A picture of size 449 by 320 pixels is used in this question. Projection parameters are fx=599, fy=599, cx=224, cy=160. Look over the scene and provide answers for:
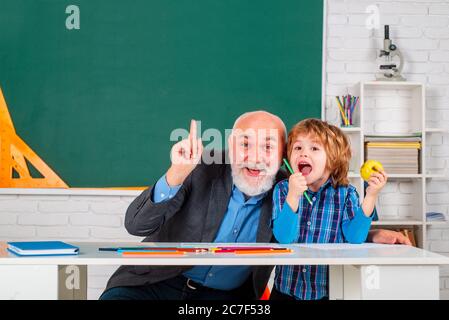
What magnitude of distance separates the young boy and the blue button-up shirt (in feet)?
0.48

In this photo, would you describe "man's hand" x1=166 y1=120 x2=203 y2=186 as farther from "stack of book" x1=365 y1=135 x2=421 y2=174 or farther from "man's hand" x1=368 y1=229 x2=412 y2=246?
"stack of book" x1=365 y1=135 x2=421 y2=174

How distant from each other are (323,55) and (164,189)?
2.05 meters

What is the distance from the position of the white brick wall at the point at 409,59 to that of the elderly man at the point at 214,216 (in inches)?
62.8

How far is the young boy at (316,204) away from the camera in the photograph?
208 centimetres

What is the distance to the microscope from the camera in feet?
12.4

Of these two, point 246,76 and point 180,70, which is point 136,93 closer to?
point 180,70

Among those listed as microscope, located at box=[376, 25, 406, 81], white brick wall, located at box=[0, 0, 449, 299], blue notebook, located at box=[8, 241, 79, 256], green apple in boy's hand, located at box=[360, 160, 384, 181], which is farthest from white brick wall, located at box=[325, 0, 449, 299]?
blue notebook, located at box=[8, 241, 79, 256]

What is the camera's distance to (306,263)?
1.71 metres

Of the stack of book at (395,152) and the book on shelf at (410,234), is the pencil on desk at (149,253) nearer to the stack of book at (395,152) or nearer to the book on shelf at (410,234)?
the stack of book at (395,152)

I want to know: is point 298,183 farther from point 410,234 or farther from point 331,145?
point 410,234

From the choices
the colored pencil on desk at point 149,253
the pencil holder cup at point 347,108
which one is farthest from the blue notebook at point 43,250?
the pencil holder cup at point 347,108

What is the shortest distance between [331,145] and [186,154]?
2.08ft
